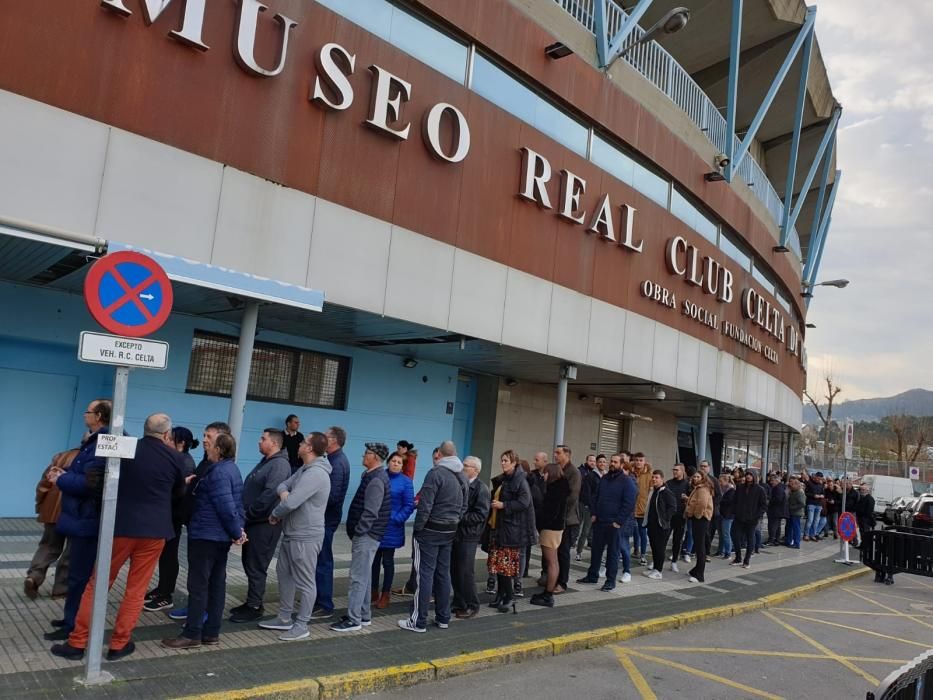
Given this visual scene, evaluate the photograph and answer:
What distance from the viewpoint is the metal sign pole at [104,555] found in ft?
14.3

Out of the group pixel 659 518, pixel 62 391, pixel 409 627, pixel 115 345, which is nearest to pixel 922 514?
pixel 659 518

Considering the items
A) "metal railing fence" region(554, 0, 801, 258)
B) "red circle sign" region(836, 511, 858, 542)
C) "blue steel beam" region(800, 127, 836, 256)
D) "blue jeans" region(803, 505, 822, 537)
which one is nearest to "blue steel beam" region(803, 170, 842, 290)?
"blue steel beam" region(800, 127, 836, 256)

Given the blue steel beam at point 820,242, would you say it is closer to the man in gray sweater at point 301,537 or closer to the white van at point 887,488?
the white van at point 887,488

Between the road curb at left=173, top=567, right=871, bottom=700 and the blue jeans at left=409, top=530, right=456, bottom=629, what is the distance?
2.31ft

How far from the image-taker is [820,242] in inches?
1180

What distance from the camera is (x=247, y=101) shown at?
316 inches

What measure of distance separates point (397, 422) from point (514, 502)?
580 centimetres

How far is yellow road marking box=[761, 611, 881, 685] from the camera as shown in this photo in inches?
258

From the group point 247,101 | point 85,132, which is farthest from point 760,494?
point 85,132

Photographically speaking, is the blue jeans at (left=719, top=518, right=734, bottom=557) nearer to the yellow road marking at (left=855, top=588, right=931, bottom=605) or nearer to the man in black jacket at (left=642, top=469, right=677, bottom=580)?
the yellow road marking at (left=855, top=588, right=931, bottom=605)

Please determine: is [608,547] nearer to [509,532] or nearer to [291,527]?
[509,532]

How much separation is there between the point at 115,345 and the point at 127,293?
367 millimetres

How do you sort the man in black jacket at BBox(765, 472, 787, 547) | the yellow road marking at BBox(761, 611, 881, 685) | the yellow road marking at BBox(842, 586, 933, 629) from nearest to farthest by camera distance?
1. the yellow road marking at BBox(761, 611, 881, 685)
2. the yellow road marking at BBox(842, 586, 933, 629)
3. the man in black jacket at BBox(765, 472, 787, 547)

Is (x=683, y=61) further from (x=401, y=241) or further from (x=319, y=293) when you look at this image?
(x=319, y=293)
